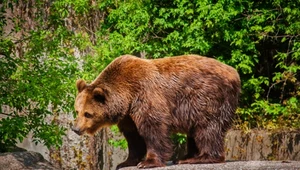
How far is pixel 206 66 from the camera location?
425 inches

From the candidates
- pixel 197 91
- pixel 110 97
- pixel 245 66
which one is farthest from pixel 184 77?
pixel 245 66

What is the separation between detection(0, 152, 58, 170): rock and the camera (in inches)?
496

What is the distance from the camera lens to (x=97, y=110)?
10711 mm

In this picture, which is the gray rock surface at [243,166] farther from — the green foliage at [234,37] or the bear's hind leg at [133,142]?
the green foliage at [234,37]

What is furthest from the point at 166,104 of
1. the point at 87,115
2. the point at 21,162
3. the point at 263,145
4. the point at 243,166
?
the point at 263,145

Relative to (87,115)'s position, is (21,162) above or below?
below

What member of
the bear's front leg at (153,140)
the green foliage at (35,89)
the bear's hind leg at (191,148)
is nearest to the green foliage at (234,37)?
the green foliage at (35,89)

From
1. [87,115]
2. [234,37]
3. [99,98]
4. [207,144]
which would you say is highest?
[234,37]

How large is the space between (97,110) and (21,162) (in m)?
2.56

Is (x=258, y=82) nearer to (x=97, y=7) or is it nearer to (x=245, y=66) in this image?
(x=245, y=66)

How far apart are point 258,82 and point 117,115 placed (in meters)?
5.58

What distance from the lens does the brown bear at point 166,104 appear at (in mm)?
10531

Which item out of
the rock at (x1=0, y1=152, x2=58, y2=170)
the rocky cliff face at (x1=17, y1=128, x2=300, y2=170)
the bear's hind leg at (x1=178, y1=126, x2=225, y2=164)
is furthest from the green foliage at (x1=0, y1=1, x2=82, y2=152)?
the bear's hind leg at (x1=178, y1=126, x2=225, y2=164)

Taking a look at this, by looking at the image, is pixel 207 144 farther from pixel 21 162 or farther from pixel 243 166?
pixel 21 162
